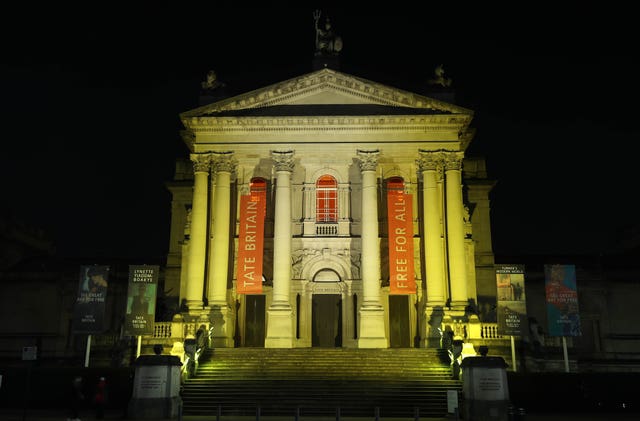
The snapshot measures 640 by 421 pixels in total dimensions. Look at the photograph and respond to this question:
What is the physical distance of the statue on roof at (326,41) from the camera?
119 ft

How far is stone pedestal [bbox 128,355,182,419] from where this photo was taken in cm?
2066

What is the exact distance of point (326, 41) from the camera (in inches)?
1432

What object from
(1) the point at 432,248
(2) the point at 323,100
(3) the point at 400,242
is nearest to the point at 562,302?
(1) the point at 432,248

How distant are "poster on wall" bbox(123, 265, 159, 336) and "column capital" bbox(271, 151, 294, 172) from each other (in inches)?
353

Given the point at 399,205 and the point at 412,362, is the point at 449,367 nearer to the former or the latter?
the point at 412,362

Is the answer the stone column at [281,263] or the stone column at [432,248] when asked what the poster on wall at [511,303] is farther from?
the stone column at [281,263]

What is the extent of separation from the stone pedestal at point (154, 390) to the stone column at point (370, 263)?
11653 mm

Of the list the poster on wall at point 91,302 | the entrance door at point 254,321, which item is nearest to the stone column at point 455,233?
the entrance door at point 254,321

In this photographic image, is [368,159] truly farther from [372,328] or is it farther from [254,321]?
[254,321]

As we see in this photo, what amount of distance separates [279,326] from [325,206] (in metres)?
7.19

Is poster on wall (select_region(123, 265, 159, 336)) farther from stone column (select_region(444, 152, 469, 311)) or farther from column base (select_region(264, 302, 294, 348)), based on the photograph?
stone column (select_region(444, 152, 469, 311))

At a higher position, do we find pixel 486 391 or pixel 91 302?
pixel 91 302

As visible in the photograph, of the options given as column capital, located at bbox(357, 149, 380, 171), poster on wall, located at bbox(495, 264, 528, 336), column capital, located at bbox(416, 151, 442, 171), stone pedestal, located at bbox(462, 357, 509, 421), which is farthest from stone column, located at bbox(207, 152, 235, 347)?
stone pedestal, located at bbox(462, 357, 509, 421)

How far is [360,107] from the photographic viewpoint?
34.2 meters
